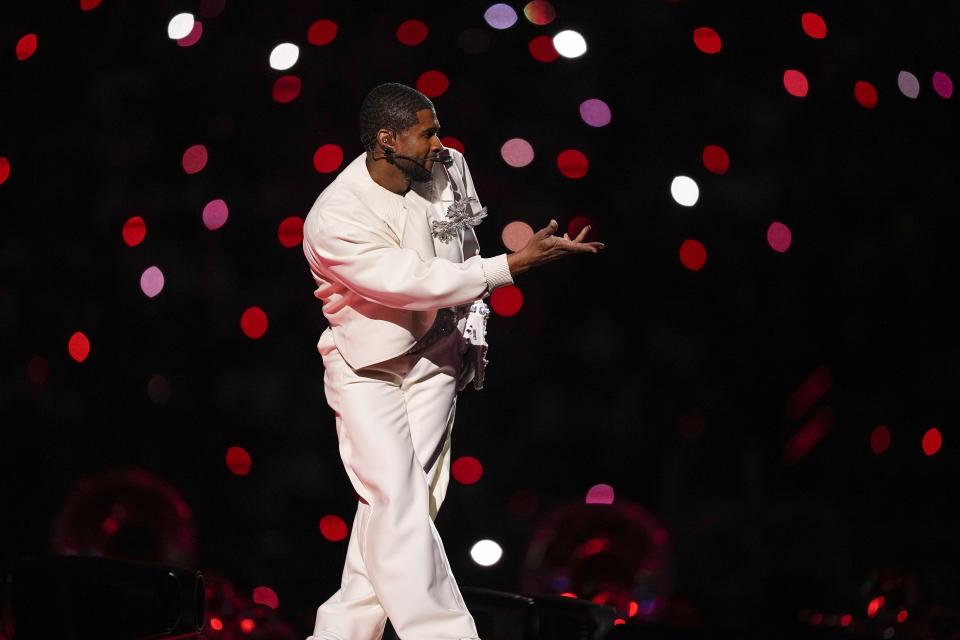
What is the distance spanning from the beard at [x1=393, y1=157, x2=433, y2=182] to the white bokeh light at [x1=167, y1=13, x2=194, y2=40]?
1219 mm

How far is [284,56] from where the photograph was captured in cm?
280

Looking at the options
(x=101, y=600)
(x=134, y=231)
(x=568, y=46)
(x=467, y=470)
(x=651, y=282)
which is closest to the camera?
(x=101, y=600)

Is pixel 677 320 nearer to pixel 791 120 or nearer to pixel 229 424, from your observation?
pixel 791 120

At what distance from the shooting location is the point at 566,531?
2.82 metres

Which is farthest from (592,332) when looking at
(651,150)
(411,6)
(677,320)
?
(411,6)

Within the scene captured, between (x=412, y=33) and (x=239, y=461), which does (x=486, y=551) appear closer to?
(x=239, y=461)

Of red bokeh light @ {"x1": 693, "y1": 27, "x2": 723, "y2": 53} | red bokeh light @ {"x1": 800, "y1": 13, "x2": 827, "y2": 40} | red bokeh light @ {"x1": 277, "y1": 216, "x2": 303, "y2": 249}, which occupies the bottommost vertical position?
red bokeh light @ {"x1": 277, "y1": 216, "x2": 303, "y2": 249}

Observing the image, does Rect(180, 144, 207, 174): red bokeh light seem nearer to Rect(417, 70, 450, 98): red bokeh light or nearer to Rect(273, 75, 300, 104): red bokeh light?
Rect(273, 75, 300, 104): red bokeh light

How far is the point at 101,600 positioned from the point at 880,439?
1.69 m

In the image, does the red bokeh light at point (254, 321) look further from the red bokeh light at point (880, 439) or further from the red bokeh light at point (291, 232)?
the red bokeh light at point (880, 439)

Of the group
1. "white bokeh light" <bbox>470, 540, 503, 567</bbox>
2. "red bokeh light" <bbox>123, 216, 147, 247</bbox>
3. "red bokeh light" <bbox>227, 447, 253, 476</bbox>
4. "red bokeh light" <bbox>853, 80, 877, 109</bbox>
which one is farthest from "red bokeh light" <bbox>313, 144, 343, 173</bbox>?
"red bokeh light" <bbox>853, 80, 877, 109</bbox>

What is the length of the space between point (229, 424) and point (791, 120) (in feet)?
4.94

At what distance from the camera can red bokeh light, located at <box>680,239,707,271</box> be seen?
107 inches

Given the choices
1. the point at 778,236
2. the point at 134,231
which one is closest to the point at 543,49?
the point at 778,236
